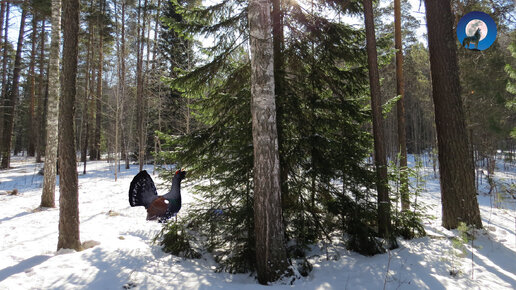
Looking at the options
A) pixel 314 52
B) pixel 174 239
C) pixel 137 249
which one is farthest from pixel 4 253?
pixel 314 52

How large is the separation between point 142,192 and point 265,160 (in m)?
1.95

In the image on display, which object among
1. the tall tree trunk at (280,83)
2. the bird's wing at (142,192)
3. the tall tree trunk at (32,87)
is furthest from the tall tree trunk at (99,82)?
the bird's wing at (142,192)

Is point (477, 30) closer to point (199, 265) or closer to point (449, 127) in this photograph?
point (449, 127)

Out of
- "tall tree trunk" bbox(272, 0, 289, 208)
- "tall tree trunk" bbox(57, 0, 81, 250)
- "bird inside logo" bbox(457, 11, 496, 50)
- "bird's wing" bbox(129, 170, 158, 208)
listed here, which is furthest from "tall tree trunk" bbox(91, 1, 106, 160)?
"bird inside logo" bbox(457, 11, 496, 50)

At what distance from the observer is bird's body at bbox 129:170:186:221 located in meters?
4.02

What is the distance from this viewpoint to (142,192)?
409cm

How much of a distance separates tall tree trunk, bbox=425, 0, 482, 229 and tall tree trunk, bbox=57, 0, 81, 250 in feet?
A: 23.1

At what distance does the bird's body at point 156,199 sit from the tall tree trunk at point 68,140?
148 cm

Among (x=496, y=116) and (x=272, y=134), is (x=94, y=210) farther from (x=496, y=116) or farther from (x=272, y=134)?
(x=496, y=116)

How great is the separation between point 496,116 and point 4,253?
18495mm

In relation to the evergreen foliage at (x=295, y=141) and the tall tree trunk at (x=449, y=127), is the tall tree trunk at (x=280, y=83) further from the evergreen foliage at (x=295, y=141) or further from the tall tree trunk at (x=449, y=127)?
the tall tree trunk at (x=449, y=127)

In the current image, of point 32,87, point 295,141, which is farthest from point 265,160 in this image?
point 32,87

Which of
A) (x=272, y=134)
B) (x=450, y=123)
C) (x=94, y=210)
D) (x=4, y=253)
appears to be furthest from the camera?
(x=94, y=210)

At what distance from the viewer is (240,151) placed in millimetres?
4953
